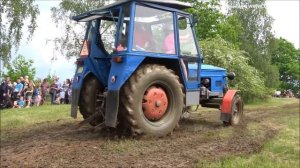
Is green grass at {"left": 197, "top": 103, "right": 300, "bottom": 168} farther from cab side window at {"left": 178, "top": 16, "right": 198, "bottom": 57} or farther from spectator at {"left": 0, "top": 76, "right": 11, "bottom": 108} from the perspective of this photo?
spectator at {"left": 0, "top": 76, "right": 11, "bottom": 108}

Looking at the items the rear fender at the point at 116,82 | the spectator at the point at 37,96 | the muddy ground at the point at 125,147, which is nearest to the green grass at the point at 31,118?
the muddy ground at the point at 125,147

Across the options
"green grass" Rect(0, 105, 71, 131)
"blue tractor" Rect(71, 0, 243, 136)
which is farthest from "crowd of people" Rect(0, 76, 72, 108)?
"blue tractor" Rect(71, 0, 243, 136)

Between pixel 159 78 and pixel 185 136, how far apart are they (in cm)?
116

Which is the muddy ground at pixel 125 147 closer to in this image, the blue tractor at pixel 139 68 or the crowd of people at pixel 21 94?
the blue tractor at pixel 139 68

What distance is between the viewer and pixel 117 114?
22.4ft

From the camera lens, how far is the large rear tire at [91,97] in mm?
8039

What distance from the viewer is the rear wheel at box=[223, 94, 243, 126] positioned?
9180mm

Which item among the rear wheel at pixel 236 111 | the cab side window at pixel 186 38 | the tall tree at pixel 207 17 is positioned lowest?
the rear wheel at pixel 236 111

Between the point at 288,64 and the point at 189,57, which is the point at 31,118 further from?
A: the point at 288,64

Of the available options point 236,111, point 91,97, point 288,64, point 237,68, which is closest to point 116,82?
point 91,97

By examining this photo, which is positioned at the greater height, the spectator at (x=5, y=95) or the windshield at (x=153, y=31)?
the windshield at (x=153, y=31)

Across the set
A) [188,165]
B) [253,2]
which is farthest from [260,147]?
[253,2]

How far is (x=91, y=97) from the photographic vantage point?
8062mm

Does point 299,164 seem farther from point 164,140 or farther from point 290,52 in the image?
point 290,52
